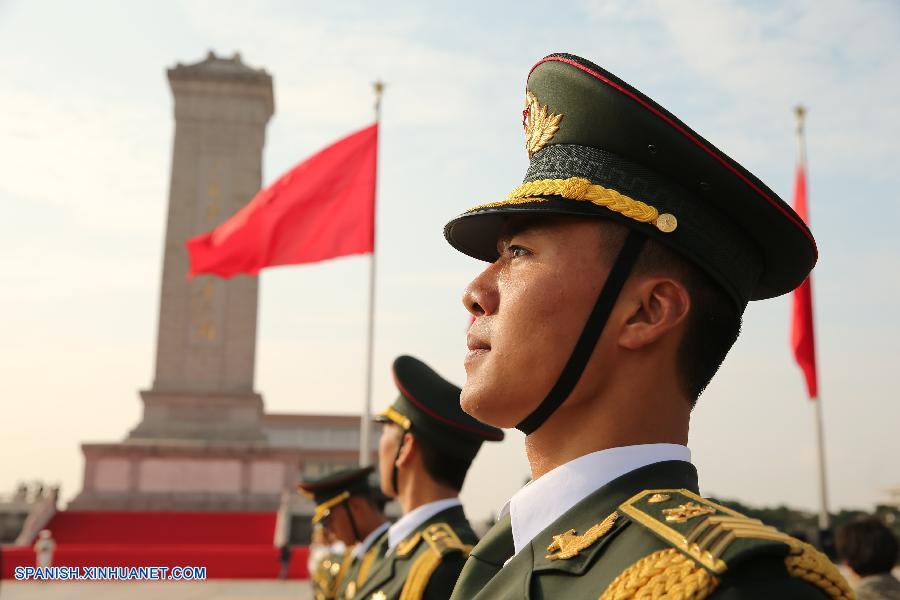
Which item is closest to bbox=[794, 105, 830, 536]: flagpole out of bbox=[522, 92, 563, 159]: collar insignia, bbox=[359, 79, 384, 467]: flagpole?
bbox=[359, 79, 384, 467]: flagpole

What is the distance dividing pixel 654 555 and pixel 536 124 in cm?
85

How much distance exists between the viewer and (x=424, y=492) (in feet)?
11.6

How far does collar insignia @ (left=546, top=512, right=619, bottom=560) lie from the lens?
4.42 ft

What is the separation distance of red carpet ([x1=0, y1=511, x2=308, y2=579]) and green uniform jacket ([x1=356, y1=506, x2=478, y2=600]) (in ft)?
48.5

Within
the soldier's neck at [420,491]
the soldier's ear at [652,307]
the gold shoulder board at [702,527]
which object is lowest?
the soldier's neck at [420,491]

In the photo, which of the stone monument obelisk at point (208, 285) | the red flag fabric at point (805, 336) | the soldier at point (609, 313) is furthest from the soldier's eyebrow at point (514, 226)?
the stone monument obelisk at point (208, 285)

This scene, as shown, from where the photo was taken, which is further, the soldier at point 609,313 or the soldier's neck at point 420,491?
the soldier's neck at point 420,491

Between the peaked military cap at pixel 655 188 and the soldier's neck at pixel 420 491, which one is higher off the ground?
the peaked military cap at pixel 655 188

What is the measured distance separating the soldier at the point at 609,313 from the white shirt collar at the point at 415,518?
6.19 feet

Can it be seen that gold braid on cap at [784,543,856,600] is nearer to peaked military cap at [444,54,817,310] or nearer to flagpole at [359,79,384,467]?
peaked military cap at [444,54,817,310]

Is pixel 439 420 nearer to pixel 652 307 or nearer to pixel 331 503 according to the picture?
pixel 652 307

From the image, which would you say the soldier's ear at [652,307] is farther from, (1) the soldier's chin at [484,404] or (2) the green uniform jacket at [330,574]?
(2) the green uniform jacket at [330,574]

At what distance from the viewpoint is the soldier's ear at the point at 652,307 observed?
1467mm

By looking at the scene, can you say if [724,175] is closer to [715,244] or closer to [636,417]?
[715,244]
